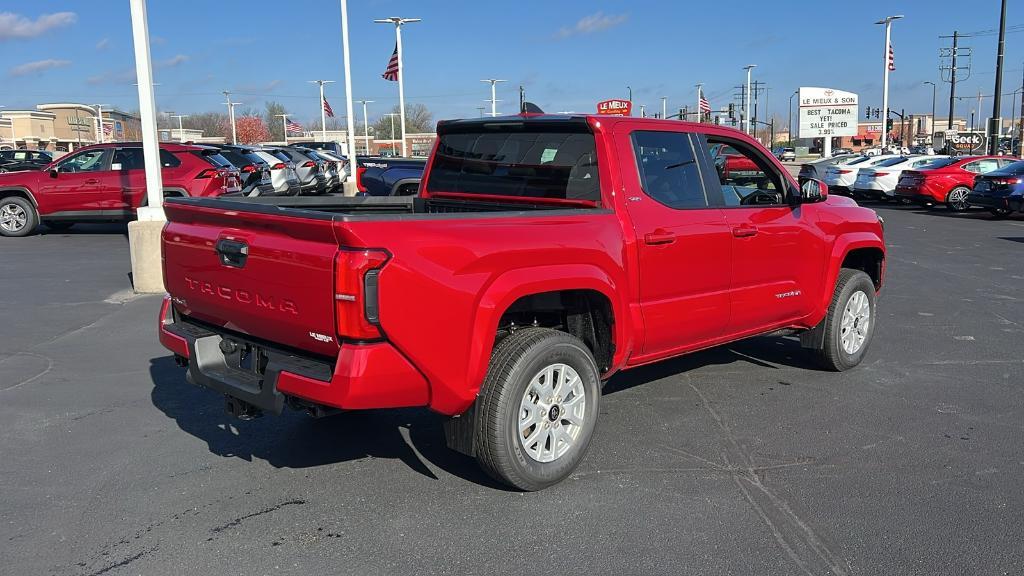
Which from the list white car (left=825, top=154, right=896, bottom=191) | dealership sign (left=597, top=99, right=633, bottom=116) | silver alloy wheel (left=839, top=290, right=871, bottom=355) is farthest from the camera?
white car (left=825, top=154, right=896, bottom=191)

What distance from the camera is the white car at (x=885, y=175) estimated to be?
25688 millimetres

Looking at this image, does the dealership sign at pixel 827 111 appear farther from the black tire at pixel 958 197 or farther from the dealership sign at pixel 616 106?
the dealership sign at pixel 616 106

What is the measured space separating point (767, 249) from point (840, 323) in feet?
4.02

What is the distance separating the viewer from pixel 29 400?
5.91m

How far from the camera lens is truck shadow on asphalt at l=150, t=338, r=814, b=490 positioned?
4805 mm

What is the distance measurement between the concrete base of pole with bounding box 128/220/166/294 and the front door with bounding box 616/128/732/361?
23.0 feet

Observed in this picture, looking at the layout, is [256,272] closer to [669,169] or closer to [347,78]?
[669,169]

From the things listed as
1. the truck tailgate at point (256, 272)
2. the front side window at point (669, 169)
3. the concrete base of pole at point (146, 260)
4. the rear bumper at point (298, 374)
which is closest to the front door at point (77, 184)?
the concrete base of pole at point (146, 260)

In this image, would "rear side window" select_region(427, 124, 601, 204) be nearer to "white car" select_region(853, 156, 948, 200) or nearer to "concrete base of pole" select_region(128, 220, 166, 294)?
"concrete base of pole" select_region(128, 220, 166, 294)

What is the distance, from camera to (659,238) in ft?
16.0

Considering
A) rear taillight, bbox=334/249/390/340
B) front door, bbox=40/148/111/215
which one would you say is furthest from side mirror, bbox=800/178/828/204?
front door, bbox=40/148/111/215

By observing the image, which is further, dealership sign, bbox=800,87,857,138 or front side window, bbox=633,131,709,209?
dealership sign, bbox=800,87,857,138

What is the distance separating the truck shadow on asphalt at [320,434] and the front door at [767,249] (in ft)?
3.60

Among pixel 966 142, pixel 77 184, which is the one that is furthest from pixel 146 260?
pixel 966 142
